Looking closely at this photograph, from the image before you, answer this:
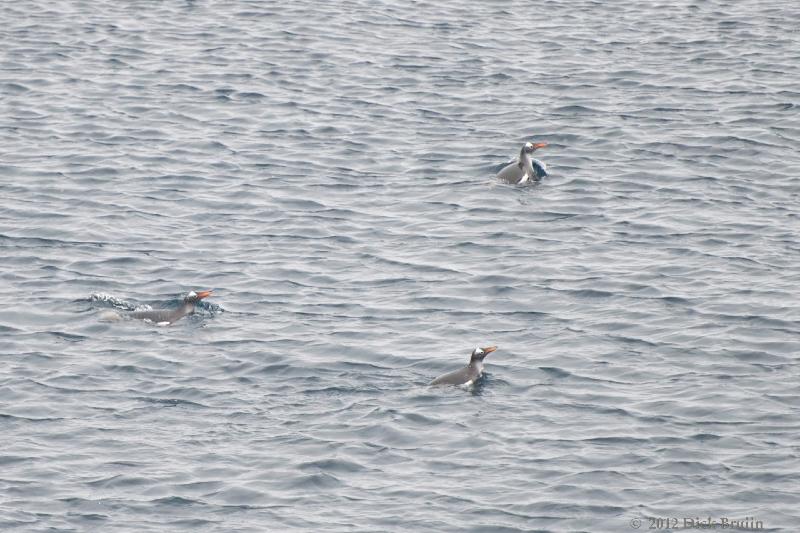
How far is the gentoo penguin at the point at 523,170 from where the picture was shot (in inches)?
1304

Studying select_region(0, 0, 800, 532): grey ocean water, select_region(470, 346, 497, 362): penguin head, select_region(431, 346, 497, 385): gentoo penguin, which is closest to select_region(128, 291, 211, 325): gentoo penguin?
select_region(0, 0, 800, 532): grey ocean water

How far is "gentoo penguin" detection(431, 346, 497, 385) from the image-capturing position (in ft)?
74.9

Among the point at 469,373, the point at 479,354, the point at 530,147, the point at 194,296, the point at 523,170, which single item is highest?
the point at 530,147

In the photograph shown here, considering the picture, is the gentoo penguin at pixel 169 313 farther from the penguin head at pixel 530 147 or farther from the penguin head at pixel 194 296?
the penguin head at pixel 530 147

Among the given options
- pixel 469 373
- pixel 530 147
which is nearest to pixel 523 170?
pixel 530 147

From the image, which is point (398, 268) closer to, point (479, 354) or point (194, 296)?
point (194, 296)

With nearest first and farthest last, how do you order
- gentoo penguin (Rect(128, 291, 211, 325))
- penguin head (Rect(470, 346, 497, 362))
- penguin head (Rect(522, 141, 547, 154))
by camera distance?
penguin head (Rect(470, 346, 497, 362)) → gentoo penguin (Rect(128, 291, 211, 325)) → penguin head (Rect(522, 141, 547, 154))

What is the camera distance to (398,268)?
28.5 m

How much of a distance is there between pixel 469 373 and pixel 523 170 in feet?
36.9

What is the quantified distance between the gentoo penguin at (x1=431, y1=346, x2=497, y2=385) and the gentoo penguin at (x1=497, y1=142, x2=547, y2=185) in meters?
10.4

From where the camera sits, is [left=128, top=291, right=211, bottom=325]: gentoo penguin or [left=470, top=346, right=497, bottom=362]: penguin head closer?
[left=470, top=346, right=497, bottom=362]: penguin head

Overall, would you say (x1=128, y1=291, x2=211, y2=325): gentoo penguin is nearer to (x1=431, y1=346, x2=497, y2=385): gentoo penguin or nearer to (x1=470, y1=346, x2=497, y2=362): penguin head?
(x1=431, y1=346, x2=497, y2=385): gentoo penguin

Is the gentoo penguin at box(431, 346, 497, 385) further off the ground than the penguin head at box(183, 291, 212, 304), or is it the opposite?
the penguin head at box(183, 291, 212, 304)

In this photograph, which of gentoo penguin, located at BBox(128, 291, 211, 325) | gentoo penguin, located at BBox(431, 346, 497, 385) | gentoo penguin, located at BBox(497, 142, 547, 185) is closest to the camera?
gentoo penguin, located at BBox(431, 346, 497, 385)
